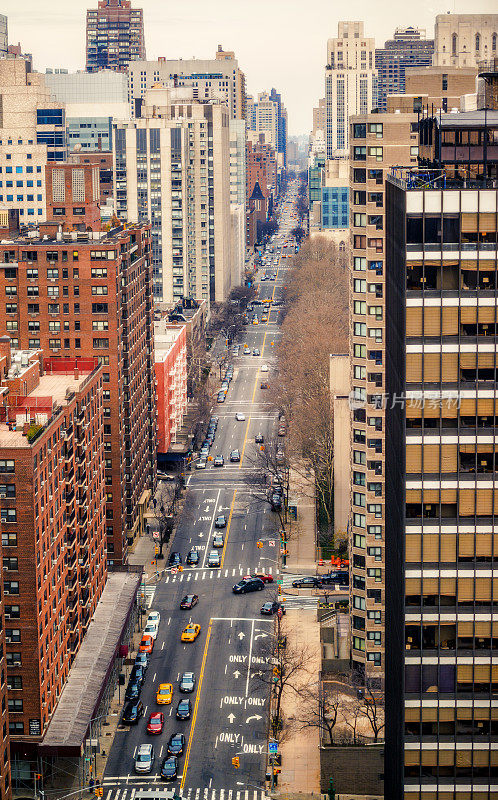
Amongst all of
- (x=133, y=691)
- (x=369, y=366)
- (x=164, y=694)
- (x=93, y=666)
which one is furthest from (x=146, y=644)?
(x=369, y=366)

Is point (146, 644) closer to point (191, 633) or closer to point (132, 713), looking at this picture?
point (191, 633)

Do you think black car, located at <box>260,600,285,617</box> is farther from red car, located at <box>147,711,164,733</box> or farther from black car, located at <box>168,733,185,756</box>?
black car, located at <box>168,733,185,756</box>

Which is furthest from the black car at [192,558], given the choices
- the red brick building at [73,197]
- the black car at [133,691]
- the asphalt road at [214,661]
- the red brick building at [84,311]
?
the red brick building at [73,197]

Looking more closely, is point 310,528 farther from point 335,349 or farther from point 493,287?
point 493,287

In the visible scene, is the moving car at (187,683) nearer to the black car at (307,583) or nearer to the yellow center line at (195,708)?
the yellow center line at (195,708)

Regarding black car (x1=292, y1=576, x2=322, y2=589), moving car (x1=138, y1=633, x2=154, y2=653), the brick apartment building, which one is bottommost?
moving car (x1=138, y1=633, x2=154, y2=653)

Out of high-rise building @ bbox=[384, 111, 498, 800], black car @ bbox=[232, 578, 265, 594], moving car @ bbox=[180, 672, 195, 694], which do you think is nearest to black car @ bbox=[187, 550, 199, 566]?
black car @ bbox=[232, 578, 265, 594]

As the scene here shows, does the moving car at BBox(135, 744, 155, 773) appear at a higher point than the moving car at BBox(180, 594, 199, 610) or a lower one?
lower
